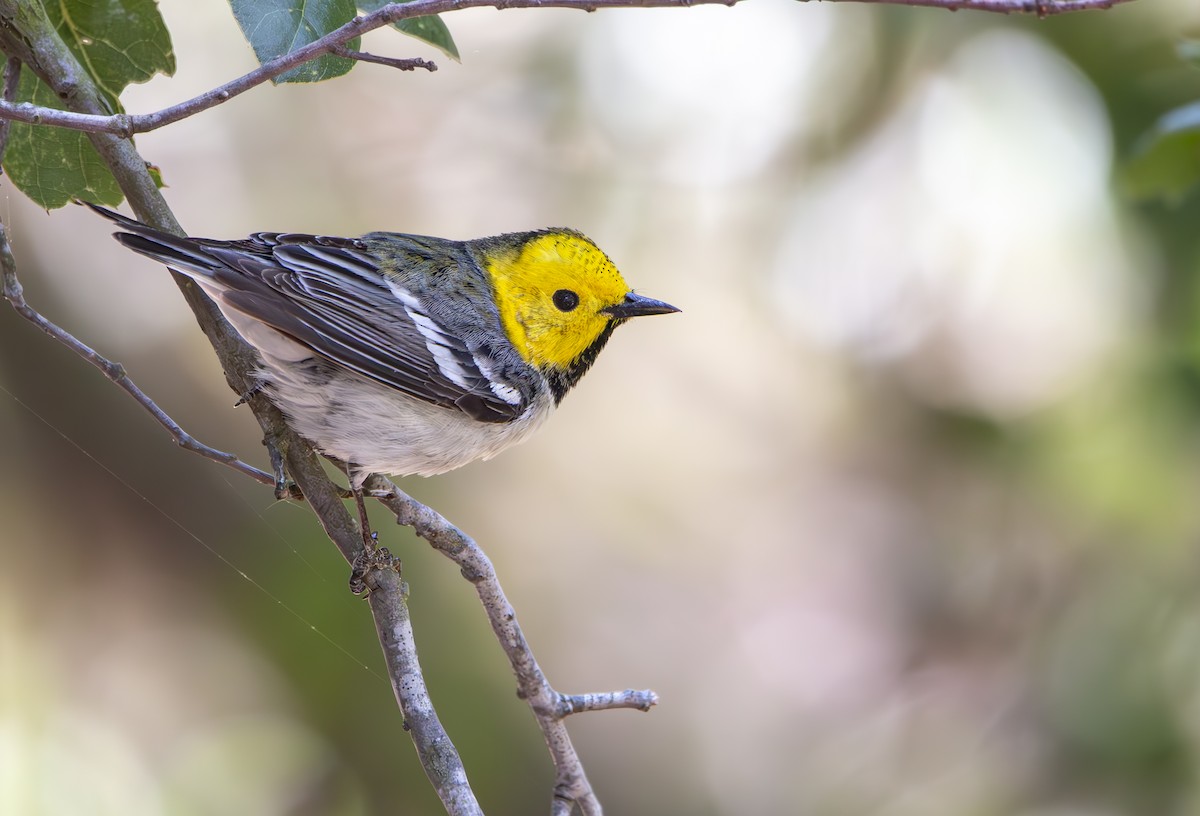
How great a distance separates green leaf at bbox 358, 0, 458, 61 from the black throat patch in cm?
105

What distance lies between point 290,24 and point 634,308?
1.33 metres

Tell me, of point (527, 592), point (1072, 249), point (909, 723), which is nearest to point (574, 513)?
point (527, 592)

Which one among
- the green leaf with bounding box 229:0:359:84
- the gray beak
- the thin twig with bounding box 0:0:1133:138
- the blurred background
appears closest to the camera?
the thin twig with bounding box 0:0:1133:138

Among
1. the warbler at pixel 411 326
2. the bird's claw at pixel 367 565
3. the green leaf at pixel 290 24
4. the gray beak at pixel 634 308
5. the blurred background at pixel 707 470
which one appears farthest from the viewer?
the blurred background at pixel 707 470

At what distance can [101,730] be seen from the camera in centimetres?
357

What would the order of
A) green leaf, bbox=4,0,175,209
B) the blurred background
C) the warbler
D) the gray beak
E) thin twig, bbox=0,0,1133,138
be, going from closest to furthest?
thin twig, bbox=0,0,1133,138 < green leaf, bbox=4,0,175,209 < the warbler < the gray beak < the blurred background

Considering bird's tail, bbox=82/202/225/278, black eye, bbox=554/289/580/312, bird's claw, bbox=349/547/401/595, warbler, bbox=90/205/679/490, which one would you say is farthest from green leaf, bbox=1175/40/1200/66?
bird's tail, bbox=82/202/225/278

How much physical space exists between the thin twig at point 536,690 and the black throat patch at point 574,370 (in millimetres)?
928

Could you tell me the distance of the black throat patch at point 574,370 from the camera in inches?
123

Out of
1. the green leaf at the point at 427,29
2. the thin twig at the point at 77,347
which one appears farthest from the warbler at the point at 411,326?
the green leaf at the point at 427,29

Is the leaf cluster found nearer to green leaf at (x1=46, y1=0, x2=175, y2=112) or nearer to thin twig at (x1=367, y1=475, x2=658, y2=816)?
green leaf at (x1=46, y1=0, x2=175, y2=112)

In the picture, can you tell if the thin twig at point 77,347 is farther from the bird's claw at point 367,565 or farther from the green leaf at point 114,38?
the green leaf at point 114,38

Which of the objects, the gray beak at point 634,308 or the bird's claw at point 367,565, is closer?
the bird's claw at point 367,565

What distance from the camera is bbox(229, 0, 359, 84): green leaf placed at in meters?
1.96
